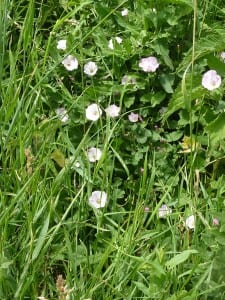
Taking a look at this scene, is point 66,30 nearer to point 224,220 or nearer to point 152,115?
point 152,115

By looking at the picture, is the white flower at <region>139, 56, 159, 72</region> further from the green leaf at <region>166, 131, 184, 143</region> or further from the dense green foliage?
the green leaf at <region>166, 131, 184, 143</region>

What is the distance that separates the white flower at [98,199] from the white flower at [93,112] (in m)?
0.32

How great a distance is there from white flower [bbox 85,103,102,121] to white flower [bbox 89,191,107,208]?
321 millimetres

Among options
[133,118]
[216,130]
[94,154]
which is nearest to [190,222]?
[216,130]

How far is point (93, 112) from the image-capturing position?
7.23 ft

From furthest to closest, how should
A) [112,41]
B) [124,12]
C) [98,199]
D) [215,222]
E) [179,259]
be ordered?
[124,12]
[112,41]
[98,199]
[215,222]
[179,259]

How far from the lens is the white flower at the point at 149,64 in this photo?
7.32 feet

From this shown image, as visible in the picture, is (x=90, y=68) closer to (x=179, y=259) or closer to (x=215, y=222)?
(x=215, y=222)

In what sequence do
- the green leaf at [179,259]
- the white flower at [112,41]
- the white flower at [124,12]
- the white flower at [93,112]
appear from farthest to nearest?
the white flower at [124,12]
the white flower at [112,41]
the white flower at [93,112]
the green leaf at [179,259]

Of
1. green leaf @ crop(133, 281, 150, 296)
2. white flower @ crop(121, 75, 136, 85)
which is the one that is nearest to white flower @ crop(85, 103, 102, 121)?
white flower @ crop(121, 75, 136, 85)

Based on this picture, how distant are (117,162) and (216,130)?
389 millimetres

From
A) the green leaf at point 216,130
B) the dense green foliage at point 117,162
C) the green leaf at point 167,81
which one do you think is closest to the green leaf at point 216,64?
the dense green foliage at point 117,162

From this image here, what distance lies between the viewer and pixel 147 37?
226 centimetres

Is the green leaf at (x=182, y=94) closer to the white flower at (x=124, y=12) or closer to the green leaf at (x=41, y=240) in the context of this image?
the green leaf at (x=41, y=240)
